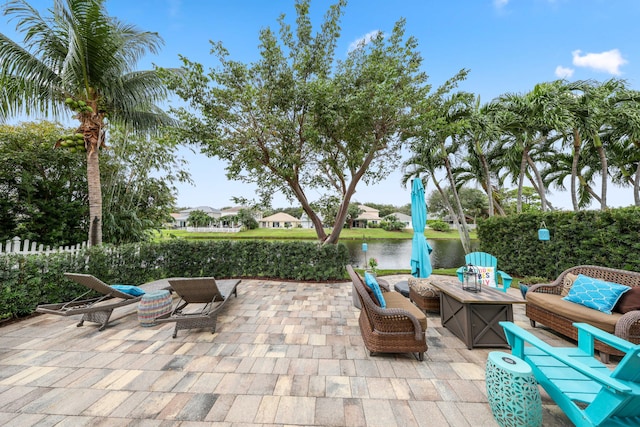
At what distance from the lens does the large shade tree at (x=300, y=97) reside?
5773 millimetres

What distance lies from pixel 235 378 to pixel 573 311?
4.22m

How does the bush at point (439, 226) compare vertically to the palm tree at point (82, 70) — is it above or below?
below

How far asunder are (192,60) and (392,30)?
5343 millimetres

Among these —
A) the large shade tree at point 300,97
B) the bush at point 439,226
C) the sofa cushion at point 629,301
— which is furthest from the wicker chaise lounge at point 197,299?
the bush at point 439,226

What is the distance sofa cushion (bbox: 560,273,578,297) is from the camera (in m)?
3.63

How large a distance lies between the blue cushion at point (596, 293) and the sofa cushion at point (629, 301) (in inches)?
1.9

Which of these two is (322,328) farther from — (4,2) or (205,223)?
(205,223)

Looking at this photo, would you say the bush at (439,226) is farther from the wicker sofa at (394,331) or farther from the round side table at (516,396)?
the round side table at (516,396)

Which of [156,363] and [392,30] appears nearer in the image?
[156,363]

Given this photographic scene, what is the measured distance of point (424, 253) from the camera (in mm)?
4945

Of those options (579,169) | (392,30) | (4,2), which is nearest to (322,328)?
(392,30)

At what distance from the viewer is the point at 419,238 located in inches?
198

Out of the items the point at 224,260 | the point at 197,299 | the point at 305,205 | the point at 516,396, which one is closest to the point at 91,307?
the point at 197,299

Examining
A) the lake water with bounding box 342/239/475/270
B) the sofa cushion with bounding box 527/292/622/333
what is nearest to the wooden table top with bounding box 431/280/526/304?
the sofa cushion with bounding box 527/292/622/333
